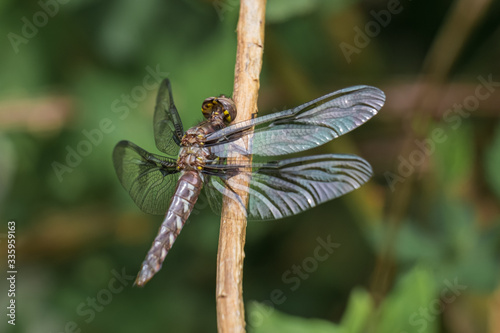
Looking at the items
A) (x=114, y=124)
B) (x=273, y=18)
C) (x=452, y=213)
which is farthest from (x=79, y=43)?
(x=452, y=213)

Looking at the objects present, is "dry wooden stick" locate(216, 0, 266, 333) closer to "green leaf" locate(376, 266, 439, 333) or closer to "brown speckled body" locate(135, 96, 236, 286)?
"brown speckled body" locate(135, 96, 236, 286)

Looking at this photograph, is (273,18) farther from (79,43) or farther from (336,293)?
(336,293)

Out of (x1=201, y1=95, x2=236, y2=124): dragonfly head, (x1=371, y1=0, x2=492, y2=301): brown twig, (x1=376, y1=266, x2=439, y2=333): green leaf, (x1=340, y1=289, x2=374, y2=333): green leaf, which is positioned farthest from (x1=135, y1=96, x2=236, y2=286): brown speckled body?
(x1=371, y1=0, x2=492, y2=301): brown twig

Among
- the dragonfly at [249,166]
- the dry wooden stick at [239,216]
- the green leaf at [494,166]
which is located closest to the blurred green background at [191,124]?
the green leaf at [494,166]

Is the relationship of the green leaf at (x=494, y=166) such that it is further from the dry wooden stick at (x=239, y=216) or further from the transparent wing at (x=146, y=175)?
the transparent wing at (x=146, y=175)

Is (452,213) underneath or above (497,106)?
underneath

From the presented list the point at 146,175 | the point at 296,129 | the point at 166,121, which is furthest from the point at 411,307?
the point at 166,121

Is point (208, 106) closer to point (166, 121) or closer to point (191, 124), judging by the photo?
point (166, 121)
